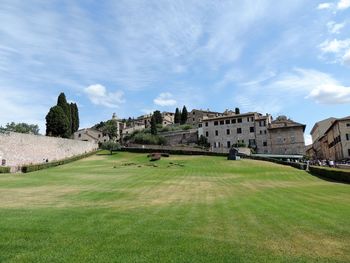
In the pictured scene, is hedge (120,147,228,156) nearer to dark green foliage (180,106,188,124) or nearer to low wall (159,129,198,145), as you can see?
low wall (159,129,198,145)

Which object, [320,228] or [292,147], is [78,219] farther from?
[292,147]

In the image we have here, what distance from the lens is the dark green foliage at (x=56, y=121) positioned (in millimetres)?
84188

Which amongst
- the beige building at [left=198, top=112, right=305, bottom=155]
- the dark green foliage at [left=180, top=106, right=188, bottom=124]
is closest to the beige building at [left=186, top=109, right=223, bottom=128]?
the dark green foliage at [left=180, top=106, right=188, bottom=124]

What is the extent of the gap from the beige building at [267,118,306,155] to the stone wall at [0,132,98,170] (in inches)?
2154

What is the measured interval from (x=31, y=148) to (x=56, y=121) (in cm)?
2507

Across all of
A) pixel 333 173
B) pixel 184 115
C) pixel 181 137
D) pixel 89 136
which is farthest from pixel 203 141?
pixel 333 173

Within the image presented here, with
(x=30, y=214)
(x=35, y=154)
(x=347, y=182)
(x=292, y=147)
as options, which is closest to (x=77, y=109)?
(x=35, y=154)

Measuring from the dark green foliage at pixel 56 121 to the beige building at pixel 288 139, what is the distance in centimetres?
5860

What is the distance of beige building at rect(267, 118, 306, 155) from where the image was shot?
85438 mm

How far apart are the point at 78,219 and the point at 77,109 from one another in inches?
3953

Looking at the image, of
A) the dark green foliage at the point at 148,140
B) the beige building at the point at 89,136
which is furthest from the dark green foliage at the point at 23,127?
the dark green foliage at the point at 148,140

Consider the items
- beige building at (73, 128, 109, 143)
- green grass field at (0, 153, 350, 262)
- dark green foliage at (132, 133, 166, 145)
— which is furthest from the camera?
beige building at (73, 128, 109, 143)

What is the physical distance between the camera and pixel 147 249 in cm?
846

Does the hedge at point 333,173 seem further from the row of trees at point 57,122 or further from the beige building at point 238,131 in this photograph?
the row of trees at point 57,122
